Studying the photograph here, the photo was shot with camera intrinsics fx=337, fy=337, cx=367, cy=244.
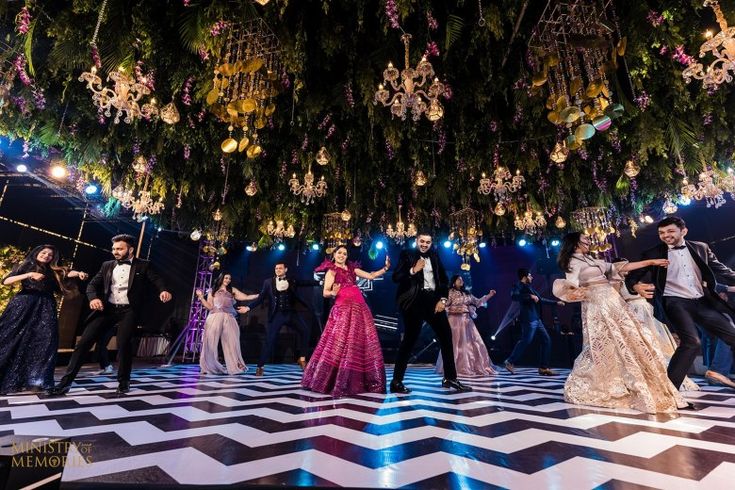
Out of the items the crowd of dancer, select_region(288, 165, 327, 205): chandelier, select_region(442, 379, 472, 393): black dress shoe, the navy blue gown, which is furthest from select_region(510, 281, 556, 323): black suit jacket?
the navy blue gown

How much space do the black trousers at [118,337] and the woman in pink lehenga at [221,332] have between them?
7.71 feet

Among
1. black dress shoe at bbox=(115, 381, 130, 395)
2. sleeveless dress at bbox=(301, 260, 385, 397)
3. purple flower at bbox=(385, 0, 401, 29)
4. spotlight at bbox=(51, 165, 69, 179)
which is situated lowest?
black dress shoe at bbox=(115, 381, 130, 395)

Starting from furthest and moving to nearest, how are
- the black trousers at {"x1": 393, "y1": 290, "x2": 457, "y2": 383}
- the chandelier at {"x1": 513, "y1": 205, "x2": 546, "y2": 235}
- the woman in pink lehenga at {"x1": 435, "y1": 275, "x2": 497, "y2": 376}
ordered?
1. the chandelier at {"x1": 513, "y1": 205, "x2": 546, "y2": 235}
2. the woman in pink lehenga at {"x1": 435, "y1": 275, "x2": 497, "y2": 376}
3. the black trousers at {"x1": 393, "y1": 290, "x2": 457, "y2": 383}

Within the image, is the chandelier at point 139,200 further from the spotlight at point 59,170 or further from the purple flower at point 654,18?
the purple flower at point 654,18

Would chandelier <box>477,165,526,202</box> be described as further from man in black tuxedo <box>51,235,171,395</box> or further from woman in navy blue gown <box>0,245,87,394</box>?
woman in navy blue gown <box>0,245,87,394</box>

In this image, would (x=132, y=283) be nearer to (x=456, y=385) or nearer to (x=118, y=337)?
(x=118, y=337)

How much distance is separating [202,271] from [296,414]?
8.30 m

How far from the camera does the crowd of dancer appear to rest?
10.00 feet

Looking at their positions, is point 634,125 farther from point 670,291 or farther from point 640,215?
point 640,215

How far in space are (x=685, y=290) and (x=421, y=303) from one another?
2.50m

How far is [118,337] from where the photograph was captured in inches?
148

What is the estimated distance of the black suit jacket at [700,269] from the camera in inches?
123

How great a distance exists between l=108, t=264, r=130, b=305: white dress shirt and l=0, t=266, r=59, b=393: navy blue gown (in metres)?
0.86

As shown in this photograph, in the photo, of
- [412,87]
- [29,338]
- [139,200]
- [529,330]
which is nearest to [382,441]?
[412,87]
